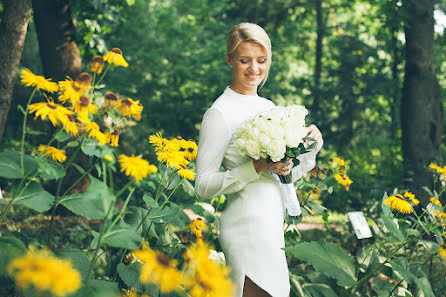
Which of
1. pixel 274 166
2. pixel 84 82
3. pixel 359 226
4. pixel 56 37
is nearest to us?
pixel 84 82

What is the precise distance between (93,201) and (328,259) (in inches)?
53.6

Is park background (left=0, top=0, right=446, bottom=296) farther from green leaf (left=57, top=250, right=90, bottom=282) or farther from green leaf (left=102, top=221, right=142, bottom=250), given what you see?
green leaf (left=102, top=221, right=142, bottom=250)

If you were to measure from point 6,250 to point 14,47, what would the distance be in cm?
160

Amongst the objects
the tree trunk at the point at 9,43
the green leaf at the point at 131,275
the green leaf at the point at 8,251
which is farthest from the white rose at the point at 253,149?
the tree trunk at the point at 9,43

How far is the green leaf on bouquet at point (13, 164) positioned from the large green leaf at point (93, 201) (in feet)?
0.60

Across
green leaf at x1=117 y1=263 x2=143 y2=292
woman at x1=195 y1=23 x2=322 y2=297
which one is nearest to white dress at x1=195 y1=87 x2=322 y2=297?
woman at x1=195 y1=23 x2=322 y2=297

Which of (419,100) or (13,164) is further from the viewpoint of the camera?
(419,100)

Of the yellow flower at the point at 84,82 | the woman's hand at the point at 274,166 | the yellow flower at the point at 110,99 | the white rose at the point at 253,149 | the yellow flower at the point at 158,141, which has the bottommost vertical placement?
the woman's hand at the point at 274,166

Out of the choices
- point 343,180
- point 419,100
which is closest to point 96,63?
point 343,180

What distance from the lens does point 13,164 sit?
153 cm

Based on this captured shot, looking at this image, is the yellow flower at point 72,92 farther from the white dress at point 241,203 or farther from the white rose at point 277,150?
the white rose at point 277,150

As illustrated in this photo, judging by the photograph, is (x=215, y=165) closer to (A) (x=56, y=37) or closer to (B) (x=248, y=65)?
(B) (x=248, y=65)

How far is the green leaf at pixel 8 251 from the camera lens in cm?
140

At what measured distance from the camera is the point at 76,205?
1.55m
